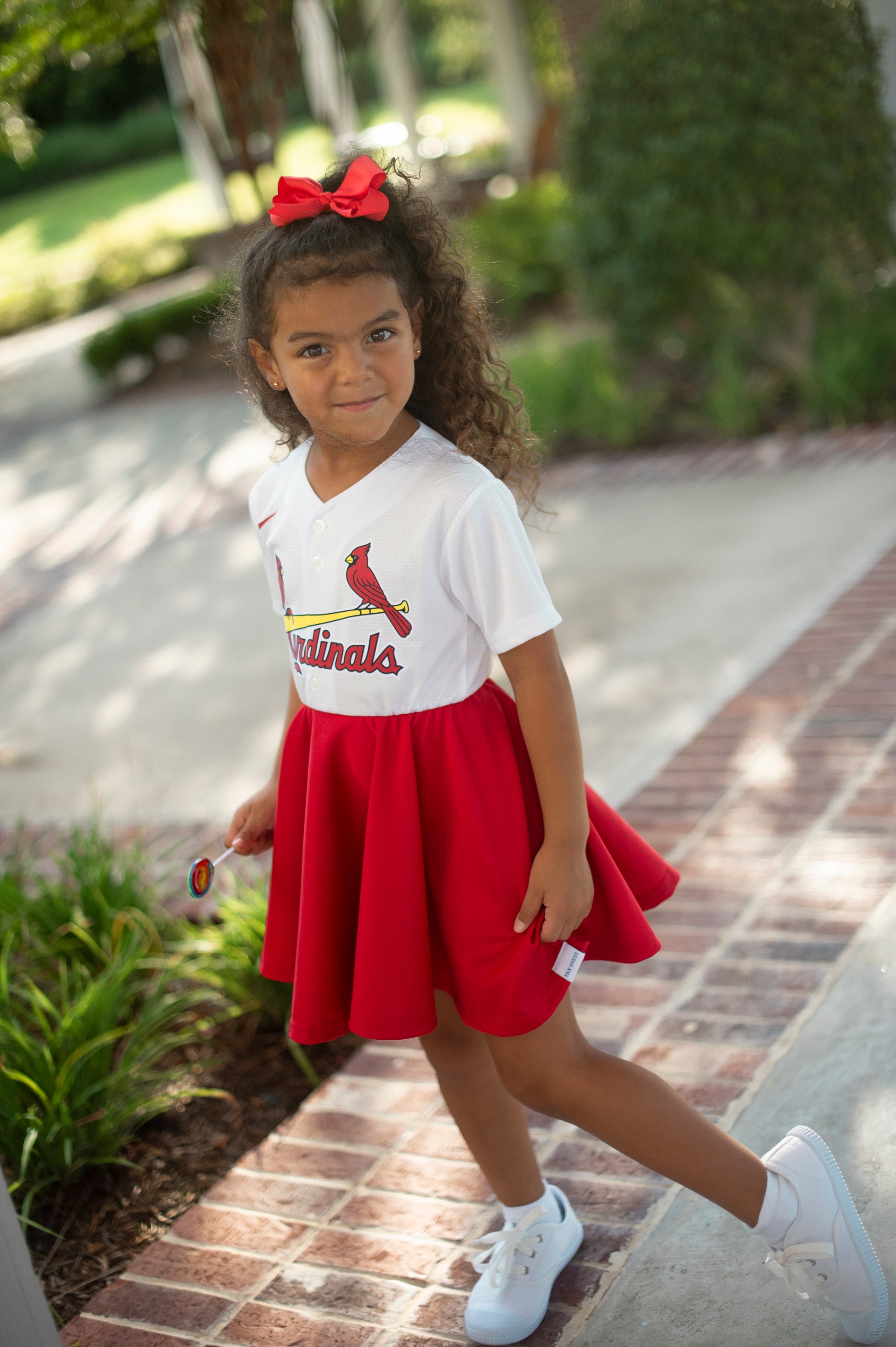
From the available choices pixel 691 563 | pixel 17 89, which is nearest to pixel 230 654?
pixel 691 563

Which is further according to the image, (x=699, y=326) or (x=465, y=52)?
(x=465, y=52)

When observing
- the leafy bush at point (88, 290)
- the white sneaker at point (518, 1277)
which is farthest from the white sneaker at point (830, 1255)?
the leafy bush at point (88, 290)

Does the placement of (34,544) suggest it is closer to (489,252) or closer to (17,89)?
(17,89)

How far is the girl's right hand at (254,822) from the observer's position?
209 centimetres

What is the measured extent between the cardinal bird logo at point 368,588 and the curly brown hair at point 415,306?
0.82 ft

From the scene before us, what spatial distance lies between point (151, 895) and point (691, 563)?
2.92m

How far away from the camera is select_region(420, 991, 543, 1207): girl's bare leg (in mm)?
1886

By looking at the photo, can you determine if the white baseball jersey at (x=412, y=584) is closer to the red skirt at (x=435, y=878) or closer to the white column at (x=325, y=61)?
the red skirt at (x=435, y=878)

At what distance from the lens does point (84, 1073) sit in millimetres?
2518

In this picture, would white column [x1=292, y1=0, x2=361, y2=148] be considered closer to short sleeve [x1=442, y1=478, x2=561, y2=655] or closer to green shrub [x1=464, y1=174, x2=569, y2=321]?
green shrub [x1=464, y1=174, x2=569, y2=321]

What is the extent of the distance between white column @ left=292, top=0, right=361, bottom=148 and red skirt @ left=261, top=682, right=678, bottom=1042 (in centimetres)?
490

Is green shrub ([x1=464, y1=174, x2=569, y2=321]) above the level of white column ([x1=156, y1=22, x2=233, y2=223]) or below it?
below

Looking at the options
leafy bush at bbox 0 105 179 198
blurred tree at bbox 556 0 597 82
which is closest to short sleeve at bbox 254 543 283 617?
blurred tree at bbox 556 0 597 82

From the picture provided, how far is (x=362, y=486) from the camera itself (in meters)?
1.73
